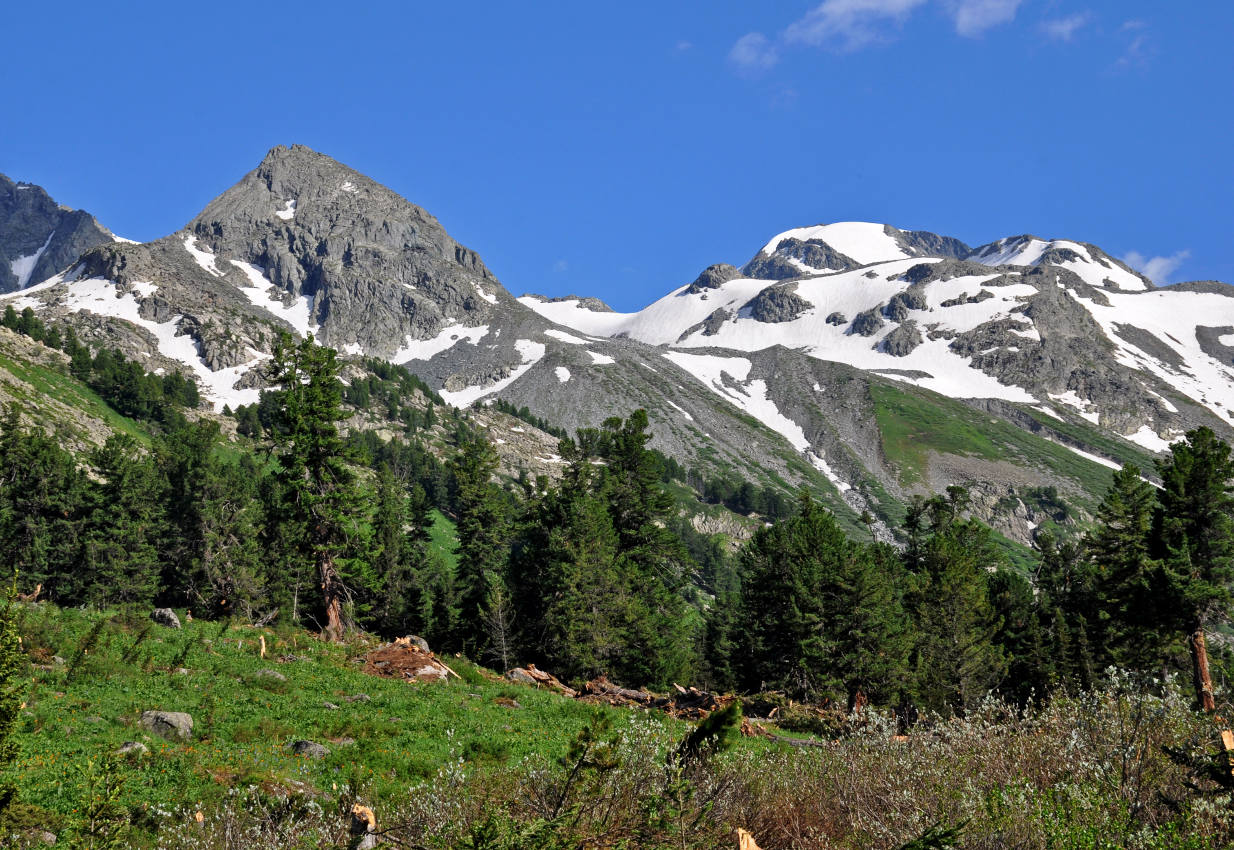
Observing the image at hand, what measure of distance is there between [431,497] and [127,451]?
3119 inches

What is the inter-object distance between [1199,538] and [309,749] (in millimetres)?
37124

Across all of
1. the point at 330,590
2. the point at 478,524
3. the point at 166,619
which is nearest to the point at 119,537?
the point at 478,524

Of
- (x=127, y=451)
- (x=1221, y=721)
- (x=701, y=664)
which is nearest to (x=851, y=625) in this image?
(x=701, y=664)

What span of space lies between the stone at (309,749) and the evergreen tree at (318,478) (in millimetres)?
18296

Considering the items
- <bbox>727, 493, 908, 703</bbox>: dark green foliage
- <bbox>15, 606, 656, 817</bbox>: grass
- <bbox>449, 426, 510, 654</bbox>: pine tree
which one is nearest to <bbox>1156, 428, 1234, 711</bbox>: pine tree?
<bbox>727, 493, 908, 703</bbox>: dark green foliage

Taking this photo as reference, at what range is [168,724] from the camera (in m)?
16.2

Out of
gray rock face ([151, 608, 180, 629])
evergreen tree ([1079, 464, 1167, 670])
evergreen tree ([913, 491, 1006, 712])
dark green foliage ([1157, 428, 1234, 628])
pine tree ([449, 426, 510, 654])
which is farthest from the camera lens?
pine tree ([449, 426, 510, 654])

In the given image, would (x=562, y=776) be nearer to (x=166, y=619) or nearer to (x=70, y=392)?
(x=166, y=619)

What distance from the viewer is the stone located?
1590 centimetres

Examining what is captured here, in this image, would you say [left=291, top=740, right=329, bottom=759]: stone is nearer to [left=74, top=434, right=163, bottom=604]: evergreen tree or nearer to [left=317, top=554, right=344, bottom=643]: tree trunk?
[left=317, top=554, right=344, bottom=643]: tree trunk

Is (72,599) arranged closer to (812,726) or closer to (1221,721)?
(812,726)

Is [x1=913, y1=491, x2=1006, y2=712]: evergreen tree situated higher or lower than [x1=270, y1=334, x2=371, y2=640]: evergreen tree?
lower

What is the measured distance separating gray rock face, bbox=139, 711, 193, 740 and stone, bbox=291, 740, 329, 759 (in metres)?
2.17

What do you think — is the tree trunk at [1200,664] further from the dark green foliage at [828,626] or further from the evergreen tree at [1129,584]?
the dark green foliage at [828,626]
